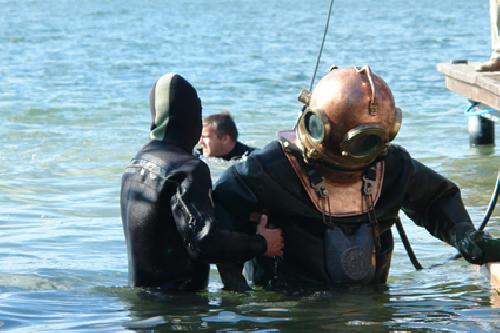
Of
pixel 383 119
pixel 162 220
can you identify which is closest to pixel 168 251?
pixel 162 220

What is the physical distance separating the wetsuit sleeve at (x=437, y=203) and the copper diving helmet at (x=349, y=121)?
1.28ft

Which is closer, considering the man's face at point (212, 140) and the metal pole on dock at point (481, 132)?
the man's face at point (212, 140)

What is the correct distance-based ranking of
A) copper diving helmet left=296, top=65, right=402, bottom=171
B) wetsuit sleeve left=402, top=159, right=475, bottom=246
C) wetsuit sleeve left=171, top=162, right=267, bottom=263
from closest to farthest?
copper diving helmet left=296, top=65, right=402, bottom=171
wetsuit sleeve left=171, top=162, right=267, bottom=263
wetsuit sleeve left=402, top=159, right=475, bottom=246

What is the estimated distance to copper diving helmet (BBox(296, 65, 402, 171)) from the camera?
5676 millimetres

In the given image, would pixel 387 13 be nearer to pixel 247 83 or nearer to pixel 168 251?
pixel 247 83

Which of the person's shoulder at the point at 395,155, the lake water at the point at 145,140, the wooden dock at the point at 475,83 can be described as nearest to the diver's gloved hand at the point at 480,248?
the lake water at the point at 145,140

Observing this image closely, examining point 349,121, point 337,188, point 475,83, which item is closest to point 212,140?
point 475,83

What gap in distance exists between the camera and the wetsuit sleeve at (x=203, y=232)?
5.82 metres

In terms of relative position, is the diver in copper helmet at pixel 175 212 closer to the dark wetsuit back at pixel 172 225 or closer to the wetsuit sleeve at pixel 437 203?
the dark wetsuit back at pixel 172 225

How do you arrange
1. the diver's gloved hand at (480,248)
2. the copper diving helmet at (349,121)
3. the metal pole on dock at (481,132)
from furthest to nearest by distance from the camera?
the metal pole on dock at (481,132) → the diver's gloved hand at (480,248) → the copper diving helmet at (349,121)

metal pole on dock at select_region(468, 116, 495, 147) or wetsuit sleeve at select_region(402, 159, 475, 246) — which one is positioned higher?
wetsuit sleeve at select_region(402, 159, 475, 246)

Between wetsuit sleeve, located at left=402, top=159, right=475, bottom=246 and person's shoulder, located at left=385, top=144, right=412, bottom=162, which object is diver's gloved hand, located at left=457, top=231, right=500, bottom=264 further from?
person's shoulder, located at left=385, top=144, right=412, bottom=162

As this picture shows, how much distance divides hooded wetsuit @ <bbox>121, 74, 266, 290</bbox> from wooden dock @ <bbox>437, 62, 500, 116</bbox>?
5.23 meters

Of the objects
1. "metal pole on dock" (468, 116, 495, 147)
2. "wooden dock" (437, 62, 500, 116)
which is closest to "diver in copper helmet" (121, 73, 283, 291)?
"wooden dock" (437, 62, 500, 116)
